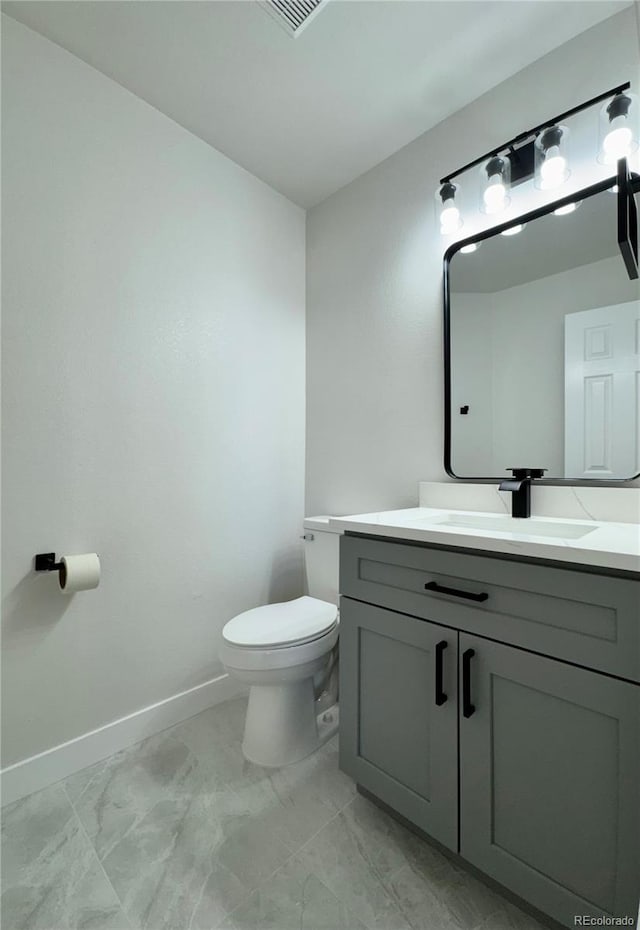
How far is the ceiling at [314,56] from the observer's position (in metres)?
1.29

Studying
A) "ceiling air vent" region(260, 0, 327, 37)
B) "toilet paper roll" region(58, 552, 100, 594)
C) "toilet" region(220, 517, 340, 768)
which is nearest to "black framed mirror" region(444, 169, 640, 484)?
"toilet" region(220, 517, 340, 768)

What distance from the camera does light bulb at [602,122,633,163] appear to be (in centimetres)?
119

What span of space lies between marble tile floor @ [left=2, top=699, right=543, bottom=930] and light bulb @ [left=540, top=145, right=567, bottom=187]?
6.57 feet

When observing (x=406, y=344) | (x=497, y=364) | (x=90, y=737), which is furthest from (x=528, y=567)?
(x=90, y=737)

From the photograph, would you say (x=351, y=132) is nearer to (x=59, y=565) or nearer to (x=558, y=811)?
(x=59, y=565)

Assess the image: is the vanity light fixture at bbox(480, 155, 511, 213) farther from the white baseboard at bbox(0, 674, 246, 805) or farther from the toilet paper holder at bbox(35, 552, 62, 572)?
the white baseboard at bbox(0, 674, 246, 805)

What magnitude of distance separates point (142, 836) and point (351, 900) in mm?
586

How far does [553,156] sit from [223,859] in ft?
7.41

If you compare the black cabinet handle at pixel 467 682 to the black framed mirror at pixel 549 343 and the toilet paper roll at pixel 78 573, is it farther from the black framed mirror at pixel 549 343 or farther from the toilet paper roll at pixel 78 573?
the toilet paper roll at pixel 78 573

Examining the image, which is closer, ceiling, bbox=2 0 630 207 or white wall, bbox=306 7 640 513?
ceiling, bbox=2 0 630 207

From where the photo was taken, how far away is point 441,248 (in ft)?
5.47

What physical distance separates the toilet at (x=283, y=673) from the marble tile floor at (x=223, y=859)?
0.26 ft

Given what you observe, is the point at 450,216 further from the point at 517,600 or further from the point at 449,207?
the point at 517,600

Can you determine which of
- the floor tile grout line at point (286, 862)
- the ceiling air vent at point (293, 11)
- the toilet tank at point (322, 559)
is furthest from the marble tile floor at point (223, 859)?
the ceiling air vent at point (293, 11)
